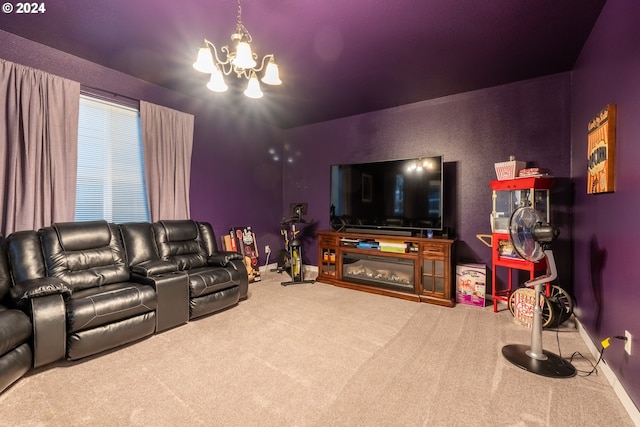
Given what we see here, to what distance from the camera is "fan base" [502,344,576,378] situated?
185 cm

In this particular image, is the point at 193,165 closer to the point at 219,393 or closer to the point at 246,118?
the point at 246,118

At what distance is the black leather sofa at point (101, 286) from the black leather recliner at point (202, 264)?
0.01 m

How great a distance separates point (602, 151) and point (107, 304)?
374 centimetres

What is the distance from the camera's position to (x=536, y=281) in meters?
2.07

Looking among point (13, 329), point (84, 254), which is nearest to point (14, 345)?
point (13, 329)

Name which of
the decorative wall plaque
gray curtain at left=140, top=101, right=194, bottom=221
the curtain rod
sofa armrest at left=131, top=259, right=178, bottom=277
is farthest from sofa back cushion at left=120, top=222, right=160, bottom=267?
the decorative wall plaque

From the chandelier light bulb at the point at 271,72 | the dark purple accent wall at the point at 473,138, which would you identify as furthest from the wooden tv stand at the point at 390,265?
the chandelier light bulb at the point at 271,72

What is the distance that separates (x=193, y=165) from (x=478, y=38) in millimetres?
3543

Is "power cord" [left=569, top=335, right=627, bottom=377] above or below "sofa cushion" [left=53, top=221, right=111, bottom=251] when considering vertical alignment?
below

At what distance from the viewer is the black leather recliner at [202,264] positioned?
2.77 m

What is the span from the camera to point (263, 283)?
4.10 m

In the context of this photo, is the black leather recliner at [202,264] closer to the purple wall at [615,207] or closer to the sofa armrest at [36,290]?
the sofa armrest at [36,290]

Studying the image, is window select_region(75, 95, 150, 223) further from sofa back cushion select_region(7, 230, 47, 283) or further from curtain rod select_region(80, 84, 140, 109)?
sofa back cushion select_region(7, 230, 47, 283)

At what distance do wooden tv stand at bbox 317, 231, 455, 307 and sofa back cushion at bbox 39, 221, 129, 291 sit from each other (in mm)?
2518
